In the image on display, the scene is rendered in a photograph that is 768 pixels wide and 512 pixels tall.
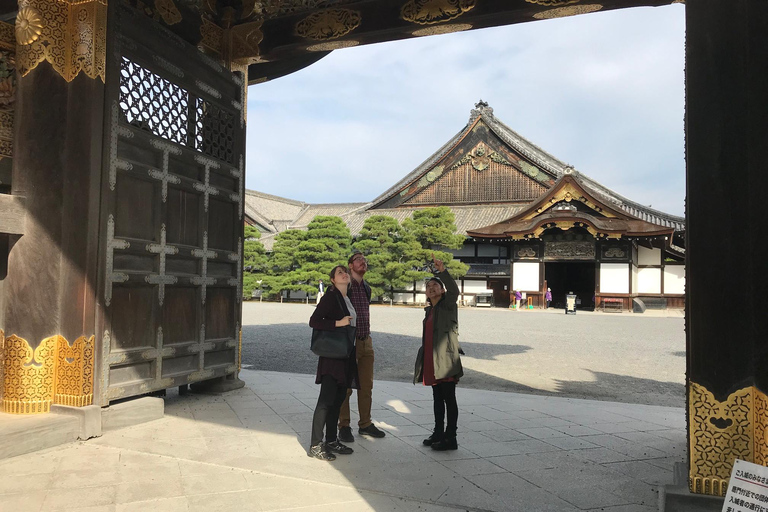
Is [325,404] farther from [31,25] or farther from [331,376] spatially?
[31,25]

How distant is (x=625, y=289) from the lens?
25.9 m

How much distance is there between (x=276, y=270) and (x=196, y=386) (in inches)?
1119

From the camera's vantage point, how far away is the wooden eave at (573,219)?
982 inches

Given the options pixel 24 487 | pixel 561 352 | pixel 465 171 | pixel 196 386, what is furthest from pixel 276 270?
pixel 24 487

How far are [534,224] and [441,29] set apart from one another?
70.4ft

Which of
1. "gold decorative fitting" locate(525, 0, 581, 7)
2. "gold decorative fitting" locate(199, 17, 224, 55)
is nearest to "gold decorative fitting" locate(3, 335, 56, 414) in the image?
"gold decorative fitting" locate(199, 17, 224, 55)

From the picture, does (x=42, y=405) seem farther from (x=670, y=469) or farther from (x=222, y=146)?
(x=670, y=469)

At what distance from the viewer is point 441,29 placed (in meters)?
5.96

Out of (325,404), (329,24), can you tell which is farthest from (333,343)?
(329,24)

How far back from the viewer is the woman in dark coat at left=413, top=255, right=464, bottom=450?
448 cm

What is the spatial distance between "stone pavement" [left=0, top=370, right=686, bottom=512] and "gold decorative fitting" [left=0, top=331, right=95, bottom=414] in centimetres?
48

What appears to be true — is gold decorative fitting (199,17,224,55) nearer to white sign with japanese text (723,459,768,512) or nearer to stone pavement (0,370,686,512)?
stone pavement (0,370,686,512)

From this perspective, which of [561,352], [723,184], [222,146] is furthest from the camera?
[561,352]

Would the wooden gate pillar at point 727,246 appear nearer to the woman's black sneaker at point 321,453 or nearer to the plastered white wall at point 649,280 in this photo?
the woman's black sneaker at point 321,453
